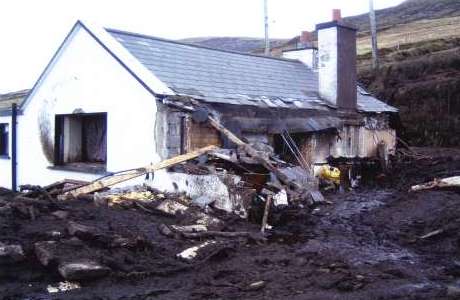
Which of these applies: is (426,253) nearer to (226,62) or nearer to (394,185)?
(394,185)

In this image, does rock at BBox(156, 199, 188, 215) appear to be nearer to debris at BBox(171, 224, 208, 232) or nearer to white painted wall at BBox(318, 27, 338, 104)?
debris at BBox(171, 224, 208, 232)

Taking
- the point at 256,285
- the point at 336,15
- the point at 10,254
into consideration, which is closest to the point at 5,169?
the point at 10,254

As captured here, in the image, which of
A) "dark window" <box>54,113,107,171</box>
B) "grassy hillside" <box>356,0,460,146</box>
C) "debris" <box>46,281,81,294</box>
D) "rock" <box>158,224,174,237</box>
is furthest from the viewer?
"grassy hillside" <box>356,0,460,146</box>

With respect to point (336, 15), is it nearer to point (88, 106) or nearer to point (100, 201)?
point (88, 106)

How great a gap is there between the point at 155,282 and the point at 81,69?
9.07m

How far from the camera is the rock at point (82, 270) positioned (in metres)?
6.48

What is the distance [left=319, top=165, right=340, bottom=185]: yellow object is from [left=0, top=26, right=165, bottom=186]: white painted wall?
5.08m

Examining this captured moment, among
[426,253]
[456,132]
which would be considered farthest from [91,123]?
[456,132]

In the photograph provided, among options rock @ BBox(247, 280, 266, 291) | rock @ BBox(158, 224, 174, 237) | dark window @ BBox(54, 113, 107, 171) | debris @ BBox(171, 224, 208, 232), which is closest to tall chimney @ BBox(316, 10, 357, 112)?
dark window @ BBox(54, 113, 107, 171)

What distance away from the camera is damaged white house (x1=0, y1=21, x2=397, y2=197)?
1249 centimetres

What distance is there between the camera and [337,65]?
17125mm

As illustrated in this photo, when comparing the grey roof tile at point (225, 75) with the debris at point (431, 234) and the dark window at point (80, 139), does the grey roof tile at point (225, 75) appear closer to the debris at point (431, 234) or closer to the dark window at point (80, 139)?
the dark window at point (80, 139)

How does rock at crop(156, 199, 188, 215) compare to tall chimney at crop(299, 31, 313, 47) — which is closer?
rock at crop(156, 199, 188, 215)

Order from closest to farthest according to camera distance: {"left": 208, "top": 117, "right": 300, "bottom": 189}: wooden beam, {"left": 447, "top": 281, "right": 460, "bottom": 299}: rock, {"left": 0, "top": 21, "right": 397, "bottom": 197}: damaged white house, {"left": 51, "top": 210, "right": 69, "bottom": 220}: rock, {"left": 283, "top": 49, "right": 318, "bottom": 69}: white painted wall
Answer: {"left": 447, "top": 281, "right": 460, "bottom": 299}: rock, {"left": 51, "top": 210, "right": 69, "bottom": 220}: rock, {"left": 208, "top": 117, "right": 300, "bottom": 189}: wooden beam, {"left": 0, "top": 21, "right": 397, "bottom": 197}: damaged white house, {"left": 283, "top": 49, "right": 318, "bottom": 69}: white painted wall
